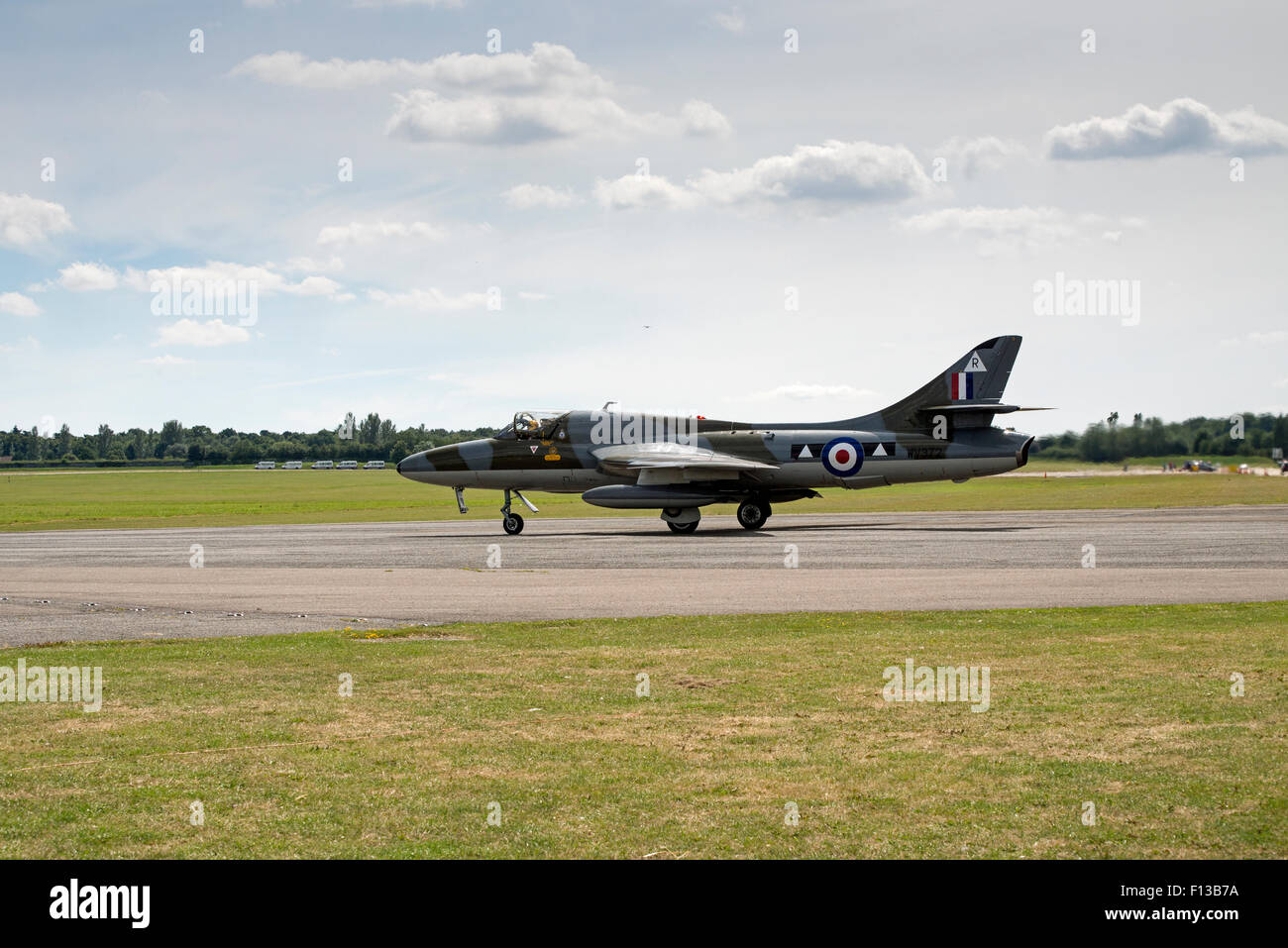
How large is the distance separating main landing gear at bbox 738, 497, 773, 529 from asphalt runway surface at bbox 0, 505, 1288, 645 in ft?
1.78

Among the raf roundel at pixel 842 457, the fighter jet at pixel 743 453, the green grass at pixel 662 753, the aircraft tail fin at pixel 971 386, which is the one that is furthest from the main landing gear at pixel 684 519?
the green grass at pixel 662 753

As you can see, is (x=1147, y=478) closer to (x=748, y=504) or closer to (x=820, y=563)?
(x=748, y=504)

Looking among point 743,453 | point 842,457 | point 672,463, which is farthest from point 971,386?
point 672,463

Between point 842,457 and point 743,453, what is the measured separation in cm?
Result: 340

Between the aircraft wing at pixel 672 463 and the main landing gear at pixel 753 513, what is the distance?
1.36 m

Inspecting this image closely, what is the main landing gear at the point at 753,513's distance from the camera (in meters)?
39.7

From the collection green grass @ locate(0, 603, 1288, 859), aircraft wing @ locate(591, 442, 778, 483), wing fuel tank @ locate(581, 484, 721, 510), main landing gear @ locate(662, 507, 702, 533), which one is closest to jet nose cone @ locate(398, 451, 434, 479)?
aircraft wing @ locate(591, 442, 778, 483)

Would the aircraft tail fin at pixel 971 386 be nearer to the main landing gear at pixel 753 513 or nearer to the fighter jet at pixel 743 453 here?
the fighter jet at pixel 743 453

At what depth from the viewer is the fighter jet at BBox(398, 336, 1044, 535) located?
1515 inches

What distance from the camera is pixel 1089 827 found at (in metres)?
6.84

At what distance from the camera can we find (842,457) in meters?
39.0

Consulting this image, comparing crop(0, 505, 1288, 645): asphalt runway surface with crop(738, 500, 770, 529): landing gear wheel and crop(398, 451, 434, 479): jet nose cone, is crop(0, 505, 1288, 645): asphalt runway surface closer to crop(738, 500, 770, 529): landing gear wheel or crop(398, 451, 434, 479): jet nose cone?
crop(738, 500, 770, 529): landing gear wheel

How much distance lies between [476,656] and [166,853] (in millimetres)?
7432
